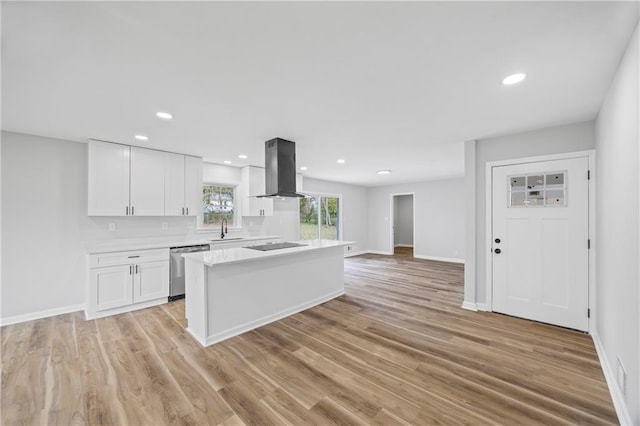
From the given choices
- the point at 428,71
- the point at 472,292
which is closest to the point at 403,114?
the point at 428,71

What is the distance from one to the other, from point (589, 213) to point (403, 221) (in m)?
8.01

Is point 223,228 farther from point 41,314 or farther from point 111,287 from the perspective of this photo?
point 41,314

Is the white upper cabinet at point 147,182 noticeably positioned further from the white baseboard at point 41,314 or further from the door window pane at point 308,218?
the door window pane at point 308,218

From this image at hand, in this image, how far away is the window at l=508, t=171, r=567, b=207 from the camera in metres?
3.14

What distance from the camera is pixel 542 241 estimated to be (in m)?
3.24

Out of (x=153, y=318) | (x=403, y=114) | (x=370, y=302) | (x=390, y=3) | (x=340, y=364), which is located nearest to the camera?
(x=390, y=3)

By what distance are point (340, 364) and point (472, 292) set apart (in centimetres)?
242

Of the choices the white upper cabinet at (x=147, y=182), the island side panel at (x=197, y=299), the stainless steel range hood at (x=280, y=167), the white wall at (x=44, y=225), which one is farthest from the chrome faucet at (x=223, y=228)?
the island side panel at (x=197, y=299)

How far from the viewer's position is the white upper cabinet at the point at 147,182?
4047mm

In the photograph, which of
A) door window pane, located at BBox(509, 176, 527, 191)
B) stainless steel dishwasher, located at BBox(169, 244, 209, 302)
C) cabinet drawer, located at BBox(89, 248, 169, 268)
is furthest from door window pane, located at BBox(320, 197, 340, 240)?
door window pane, located at BBox(509, 176, 527, 191)

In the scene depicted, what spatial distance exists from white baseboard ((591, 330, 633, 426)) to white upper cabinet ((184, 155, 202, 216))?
5355mm

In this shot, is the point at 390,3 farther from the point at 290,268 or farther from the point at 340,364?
the point at 290,268

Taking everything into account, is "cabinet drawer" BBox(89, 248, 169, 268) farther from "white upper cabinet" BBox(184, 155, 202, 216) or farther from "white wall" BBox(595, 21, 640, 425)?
"white wall" BBox(595, 21, 640, 425)

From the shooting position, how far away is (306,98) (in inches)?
96.4
